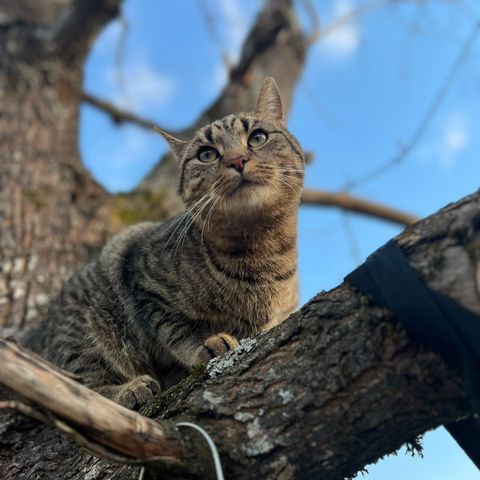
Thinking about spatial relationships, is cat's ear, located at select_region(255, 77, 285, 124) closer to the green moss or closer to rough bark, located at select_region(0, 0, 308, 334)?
rough bark, located at select_region(0, 0, 308, 334)

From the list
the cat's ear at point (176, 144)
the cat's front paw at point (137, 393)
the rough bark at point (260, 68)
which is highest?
the rough bark at point (260, 68)

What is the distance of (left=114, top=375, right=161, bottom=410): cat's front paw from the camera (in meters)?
2.30

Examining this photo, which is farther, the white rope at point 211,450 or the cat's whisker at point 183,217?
the cat's whisker at point 183,217

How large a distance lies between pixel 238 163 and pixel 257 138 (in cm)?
37

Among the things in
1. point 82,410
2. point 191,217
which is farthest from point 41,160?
point 82,410

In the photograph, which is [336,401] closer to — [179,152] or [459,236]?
[459,236]

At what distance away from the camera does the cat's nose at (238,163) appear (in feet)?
8.71

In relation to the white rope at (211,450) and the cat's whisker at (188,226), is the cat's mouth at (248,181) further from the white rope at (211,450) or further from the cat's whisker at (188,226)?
the white rope at (211,450)

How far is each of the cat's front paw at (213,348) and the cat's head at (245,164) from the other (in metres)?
0.60

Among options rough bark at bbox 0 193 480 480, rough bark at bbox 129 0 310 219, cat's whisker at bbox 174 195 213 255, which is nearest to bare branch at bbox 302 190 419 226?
rough bark at bbox 129 0 310 219

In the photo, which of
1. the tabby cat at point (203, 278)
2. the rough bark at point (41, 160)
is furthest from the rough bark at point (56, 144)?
the tabby cat at point (203, 278)

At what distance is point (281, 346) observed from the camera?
1.72 metres

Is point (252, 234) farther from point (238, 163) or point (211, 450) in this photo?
point (211, 450)

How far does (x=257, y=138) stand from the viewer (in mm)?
2975
